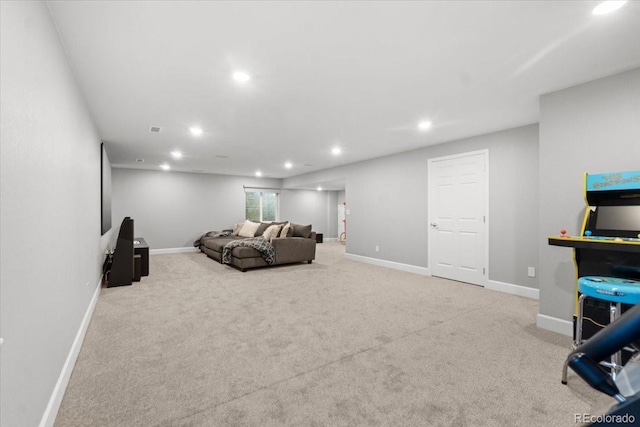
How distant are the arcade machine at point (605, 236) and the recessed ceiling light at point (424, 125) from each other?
6.30 ft

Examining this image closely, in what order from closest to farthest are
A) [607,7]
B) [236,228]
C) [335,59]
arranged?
[607,7]
[335,59]
[236,228]

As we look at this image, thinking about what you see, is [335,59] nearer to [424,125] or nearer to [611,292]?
[424,125]

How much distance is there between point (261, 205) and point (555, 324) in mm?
8649

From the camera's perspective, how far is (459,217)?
4906mm

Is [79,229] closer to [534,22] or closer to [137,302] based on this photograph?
[137,302]

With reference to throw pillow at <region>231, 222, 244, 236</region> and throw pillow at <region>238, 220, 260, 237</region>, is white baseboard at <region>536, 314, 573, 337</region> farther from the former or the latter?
throw pillow at <region>231, 222, 244, 236</region>

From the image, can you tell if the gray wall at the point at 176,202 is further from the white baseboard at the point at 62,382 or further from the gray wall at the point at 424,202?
the white baseboard at the point at 62,382

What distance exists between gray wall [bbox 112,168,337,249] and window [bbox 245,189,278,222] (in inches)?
13.9

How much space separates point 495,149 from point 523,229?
1224 mm

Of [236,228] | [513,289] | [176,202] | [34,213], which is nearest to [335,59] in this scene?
[34,213]

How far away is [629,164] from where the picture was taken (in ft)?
8.23

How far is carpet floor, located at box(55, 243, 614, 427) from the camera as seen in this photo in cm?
171

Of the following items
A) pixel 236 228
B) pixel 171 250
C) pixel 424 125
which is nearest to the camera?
pixel 424 125

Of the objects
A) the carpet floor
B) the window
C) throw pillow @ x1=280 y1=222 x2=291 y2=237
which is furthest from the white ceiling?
the window
